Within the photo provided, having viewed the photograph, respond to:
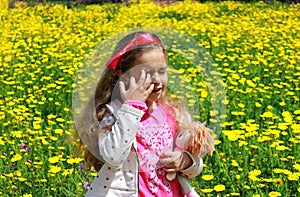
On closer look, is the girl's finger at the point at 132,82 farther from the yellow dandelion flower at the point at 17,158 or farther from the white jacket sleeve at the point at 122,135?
the yellow dandelion flower at the point at 17,158

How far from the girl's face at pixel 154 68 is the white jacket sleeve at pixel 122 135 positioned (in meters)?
0.11

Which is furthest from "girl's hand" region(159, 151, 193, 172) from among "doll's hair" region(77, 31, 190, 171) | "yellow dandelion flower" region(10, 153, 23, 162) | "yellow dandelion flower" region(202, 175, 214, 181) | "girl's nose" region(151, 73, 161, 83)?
"yellow dandelion flower" region(10, 153, 23, 162)

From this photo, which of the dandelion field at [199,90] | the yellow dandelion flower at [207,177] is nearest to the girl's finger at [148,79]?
the dandelion field at [199,90]

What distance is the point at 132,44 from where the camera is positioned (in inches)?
71.2

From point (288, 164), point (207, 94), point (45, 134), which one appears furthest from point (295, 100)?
point (45, 134)

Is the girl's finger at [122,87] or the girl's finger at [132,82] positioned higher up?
the girl's finger at [132,82]

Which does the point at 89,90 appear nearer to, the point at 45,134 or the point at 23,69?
the point at 45,134

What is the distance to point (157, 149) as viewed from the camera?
1.88 m

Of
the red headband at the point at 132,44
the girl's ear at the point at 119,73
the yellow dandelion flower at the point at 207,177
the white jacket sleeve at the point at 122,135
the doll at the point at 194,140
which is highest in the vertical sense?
the red headband at the point at 132,44

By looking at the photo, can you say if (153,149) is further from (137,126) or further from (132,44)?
(132,44)

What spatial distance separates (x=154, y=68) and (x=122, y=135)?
8.5 inches

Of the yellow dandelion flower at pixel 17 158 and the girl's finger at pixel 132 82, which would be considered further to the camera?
the yellow dandelion flower at pixel 17 158

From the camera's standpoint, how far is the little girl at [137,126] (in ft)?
5.72

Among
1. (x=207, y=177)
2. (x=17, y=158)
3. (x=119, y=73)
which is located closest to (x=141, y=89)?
(x=119, y=73)
